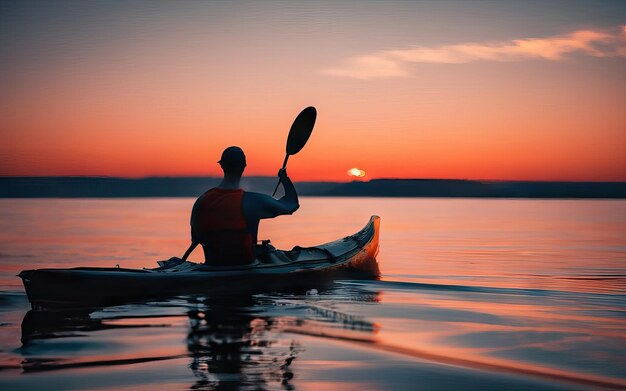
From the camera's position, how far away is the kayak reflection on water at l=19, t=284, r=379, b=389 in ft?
23.0

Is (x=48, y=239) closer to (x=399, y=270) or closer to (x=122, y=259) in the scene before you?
(x=122, y=259)

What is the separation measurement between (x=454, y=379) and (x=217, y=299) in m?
5.75

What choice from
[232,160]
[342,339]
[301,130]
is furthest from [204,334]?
[301,130]

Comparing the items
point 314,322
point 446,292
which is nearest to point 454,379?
point 314,322

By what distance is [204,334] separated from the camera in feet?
29.2

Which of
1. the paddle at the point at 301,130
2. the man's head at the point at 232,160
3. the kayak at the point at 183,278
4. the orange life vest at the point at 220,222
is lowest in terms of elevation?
the kayak at the point at 183,278

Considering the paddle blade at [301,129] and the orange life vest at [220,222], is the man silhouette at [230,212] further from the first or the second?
the paddle blade at [301,129]

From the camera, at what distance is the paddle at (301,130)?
49.0 ft

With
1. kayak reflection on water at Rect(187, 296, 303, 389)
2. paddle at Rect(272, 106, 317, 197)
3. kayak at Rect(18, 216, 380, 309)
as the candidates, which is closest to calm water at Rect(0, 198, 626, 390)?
kayak reflection on water at Rect(187, 296, 303, 389)

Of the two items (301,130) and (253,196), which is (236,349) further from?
(301,130)

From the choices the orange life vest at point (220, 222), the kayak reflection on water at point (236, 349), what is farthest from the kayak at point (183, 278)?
the kayak reflection on water at point (236, 349)

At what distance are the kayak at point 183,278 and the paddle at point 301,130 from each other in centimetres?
226

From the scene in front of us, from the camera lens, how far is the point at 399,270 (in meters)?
19.8

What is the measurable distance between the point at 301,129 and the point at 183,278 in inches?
193
